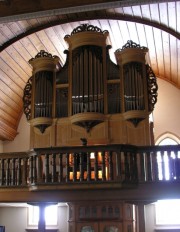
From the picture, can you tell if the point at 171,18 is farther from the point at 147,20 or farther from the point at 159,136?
the point at 159,136

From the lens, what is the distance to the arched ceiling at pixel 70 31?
10.6 metres

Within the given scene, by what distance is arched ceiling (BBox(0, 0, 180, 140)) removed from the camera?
10.6 m

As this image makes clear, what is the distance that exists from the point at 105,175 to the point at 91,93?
294 cm

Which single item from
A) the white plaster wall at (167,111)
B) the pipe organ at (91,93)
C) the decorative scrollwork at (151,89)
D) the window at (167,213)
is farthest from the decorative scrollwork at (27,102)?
the window at (167,213)

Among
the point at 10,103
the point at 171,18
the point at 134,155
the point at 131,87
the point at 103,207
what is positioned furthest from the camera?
the point at 10,103

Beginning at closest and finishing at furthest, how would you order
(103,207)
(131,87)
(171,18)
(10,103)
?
(171,18) < (131,87) < (103,207) < (10,103)

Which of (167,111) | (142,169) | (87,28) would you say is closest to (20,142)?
(167,111)

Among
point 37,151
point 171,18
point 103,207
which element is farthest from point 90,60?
point 103,207

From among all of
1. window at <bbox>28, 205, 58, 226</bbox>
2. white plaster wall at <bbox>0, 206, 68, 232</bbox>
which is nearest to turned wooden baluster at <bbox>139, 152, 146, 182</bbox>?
white plaster wall at <bbox>0, 206, 68, 232</bbox>

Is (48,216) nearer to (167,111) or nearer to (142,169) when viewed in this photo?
(167,111)

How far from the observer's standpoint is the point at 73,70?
1120 cm

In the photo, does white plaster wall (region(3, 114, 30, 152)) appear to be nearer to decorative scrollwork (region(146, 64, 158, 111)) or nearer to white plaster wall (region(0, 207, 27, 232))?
white plaster wall (region(0, 207, 27, 232))

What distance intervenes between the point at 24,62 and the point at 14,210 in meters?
5.28

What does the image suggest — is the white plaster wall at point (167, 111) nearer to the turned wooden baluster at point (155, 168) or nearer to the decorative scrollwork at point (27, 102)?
the decorative scrollwork at point (27, 102)
